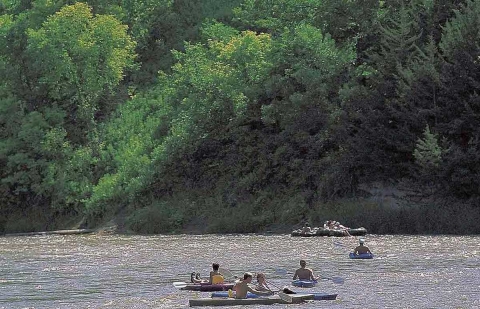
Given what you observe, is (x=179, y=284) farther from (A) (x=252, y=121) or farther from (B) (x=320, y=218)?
(A) (x=252, y=121)

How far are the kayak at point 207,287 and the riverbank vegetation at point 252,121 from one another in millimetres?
27139

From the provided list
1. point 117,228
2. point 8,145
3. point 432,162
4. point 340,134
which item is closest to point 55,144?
point 8,145

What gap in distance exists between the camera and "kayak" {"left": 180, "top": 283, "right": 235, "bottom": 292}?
34.4 meters

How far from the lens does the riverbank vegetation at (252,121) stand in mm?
62531

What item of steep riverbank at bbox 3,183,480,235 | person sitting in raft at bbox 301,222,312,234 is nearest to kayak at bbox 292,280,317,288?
person sitting in raft at bbox 301,222,312,234

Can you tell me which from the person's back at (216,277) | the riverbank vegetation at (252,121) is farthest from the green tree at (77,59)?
the person's back at (216,277)

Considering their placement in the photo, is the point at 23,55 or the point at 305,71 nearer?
the point at 305,71

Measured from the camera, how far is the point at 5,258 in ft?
161

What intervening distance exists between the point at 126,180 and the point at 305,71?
1386 cm

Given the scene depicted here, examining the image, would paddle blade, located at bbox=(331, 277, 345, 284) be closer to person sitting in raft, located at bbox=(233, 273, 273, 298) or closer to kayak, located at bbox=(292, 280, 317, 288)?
kayak, located at bbox=(292, 280, 317, 288)

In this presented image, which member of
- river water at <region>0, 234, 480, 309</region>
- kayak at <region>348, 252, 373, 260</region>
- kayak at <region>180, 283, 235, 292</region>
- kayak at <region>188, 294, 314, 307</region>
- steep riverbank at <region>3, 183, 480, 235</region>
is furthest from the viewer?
steep riverbank at <region>3, 183, 480, 235</region>

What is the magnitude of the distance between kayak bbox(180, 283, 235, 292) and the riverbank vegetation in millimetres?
27139

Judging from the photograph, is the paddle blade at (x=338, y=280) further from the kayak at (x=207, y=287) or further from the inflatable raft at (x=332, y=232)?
the inflatable raft at (x=332, y=232)

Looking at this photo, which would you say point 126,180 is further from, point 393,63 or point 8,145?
point 393,63
